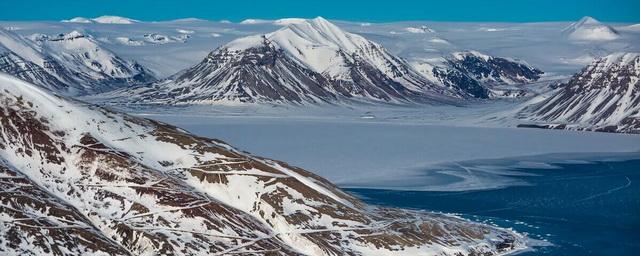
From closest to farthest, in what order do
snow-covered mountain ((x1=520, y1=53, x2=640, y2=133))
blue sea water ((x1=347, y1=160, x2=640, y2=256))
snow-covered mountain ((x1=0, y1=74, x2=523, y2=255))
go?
snow-covered mountain ((x1=0, y1=74, x2=523, y2=255)) → blue sea water ((x1=347, y1=160, x2=640, y2=256)) → snow-covered mountain ((x1=520, y1=53, x2=640, y2=133))

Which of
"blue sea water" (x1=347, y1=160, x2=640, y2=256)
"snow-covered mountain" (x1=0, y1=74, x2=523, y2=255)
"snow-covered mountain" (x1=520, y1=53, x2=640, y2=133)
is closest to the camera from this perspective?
"snow-covered mountain" (x1=0, y1=74, x2=523, y2=255)

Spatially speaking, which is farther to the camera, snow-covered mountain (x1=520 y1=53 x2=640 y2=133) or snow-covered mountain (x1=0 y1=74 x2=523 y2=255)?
snow-covered mountain (x1=520 y1=53 x2=640 y2=133)

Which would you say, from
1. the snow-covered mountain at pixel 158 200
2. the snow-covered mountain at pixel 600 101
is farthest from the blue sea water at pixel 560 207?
the snow-covered mountain at pixel 600 101

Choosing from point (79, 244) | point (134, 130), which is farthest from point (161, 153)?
point (79, 244)

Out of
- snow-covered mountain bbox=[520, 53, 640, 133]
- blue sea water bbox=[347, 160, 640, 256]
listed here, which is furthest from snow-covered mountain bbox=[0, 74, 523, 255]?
snow-covered mountain bbox=[520, 53, 640, 133]

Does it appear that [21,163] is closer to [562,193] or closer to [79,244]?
[79,244]

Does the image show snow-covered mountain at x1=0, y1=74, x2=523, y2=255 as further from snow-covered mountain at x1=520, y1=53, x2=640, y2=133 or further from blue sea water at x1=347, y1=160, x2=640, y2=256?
snow-covered mountain at x1=520, y1=53, x2=640, y2=133
